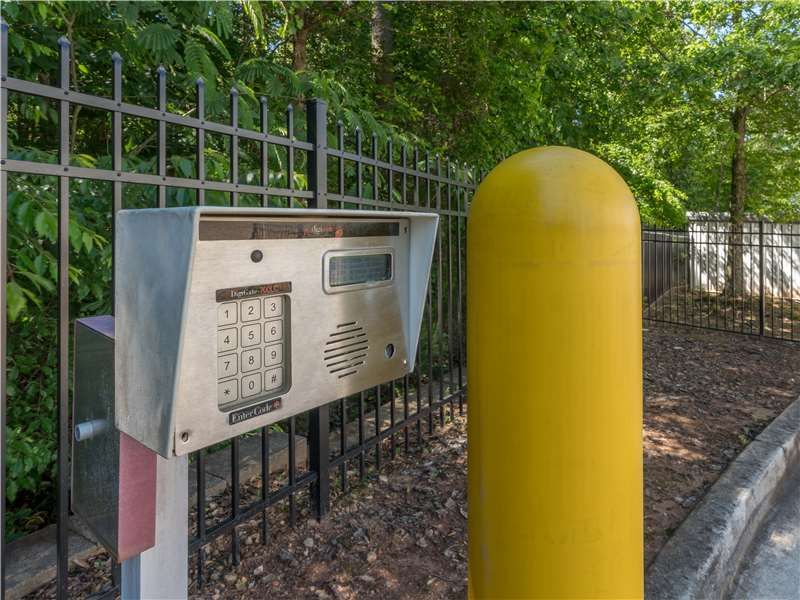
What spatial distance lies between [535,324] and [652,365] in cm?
551

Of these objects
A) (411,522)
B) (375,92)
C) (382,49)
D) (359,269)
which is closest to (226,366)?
(359,269)

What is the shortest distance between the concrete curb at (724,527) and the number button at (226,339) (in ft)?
6.61

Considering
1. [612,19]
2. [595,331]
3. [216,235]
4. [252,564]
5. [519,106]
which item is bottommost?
[252,564]

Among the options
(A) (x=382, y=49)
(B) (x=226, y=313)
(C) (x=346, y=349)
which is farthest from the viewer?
(A) (x=382, y=49)

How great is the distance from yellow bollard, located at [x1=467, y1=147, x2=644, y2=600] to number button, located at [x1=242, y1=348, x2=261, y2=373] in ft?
2.05

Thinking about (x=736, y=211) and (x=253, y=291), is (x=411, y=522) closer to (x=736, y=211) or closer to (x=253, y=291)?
(x=253, y=291)

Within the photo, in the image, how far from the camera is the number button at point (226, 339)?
4.09 ft

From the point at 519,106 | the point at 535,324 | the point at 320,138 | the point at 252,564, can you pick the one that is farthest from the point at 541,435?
the point at 519,106

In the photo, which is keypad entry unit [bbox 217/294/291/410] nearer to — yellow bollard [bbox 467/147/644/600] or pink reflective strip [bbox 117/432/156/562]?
pink reflective strip [bbox 117/432/156/562]

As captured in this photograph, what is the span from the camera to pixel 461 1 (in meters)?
6.79

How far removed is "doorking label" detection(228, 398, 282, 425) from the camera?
1305mm

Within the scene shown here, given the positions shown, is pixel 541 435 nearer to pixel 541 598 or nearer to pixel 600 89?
pixel 541 598

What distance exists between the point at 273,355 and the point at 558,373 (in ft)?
2.44

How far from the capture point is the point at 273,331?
4.50 feet
